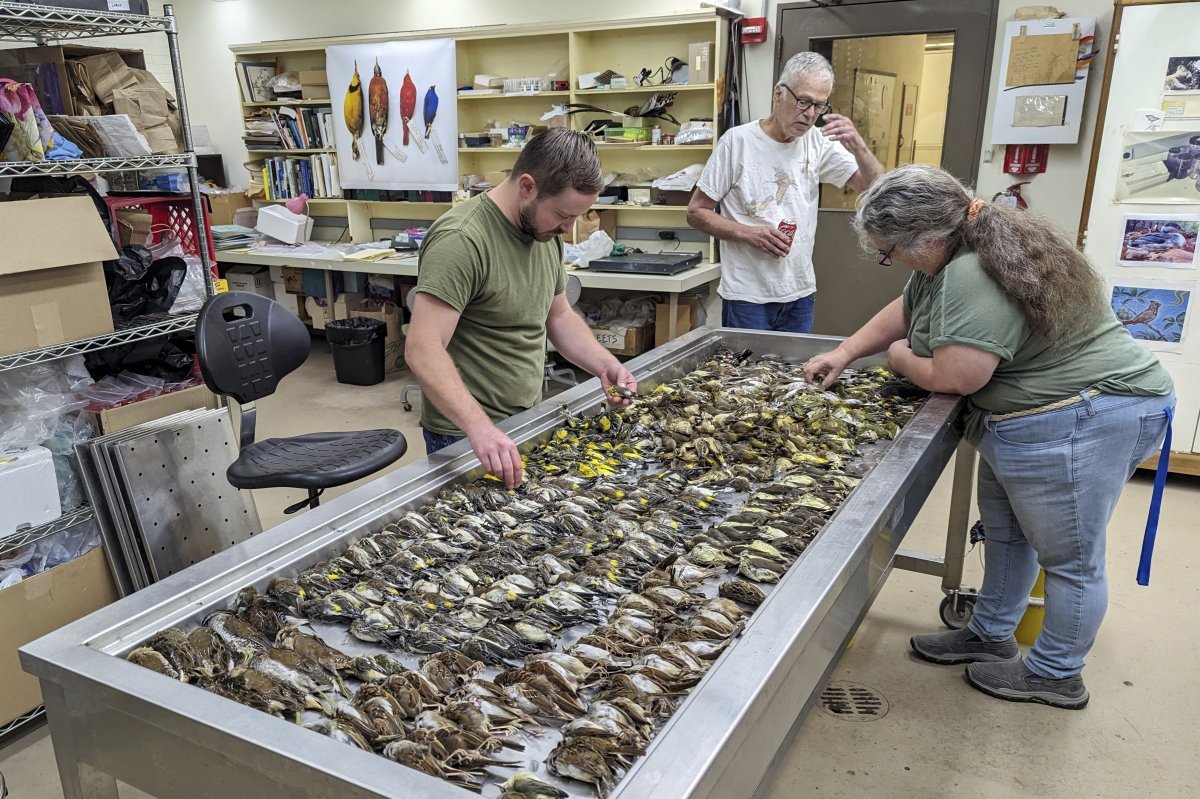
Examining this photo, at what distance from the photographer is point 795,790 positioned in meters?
2.29

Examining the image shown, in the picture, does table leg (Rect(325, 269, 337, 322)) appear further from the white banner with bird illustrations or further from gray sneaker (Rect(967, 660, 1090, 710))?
gray sneaker (Rect(967, 660, 1090, 710))

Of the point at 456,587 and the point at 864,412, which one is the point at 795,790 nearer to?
the point at 864,412

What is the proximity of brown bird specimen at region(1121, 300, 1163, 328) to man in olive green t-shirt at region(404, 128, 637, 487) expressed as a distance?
3.07m

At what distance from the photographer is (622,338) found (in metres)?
5.55

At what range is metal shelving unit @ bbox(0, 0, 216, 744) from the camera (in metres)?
2.36

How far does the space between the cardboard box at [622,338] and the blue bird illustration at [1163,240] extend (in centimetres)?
279

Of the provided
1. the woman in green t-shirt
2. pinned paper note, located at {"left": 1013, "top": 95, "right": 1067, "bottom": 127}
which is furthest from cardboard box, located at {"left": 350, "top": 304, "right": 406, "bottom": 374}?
the woman in green t-shirt

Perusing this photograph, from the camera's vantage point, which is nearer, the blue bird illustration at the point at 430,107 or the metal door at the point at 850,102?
the metal door at the point at 850,102

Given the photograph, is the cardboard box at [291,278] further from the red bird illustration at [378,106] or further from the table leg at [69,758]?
the table leg at [69,758]

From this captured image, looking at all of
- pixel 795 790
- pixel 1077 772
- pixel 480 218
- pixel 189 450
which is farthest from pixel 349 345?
pixel 1077 772

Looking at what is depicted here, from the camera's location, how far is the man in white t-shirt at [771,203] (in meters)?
3.41

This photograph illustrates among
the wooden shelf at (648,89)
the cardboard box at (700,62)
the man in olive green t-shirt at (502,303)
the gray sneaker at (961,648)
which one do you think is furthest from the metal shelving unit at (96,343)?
the cardboard box at (700,62)

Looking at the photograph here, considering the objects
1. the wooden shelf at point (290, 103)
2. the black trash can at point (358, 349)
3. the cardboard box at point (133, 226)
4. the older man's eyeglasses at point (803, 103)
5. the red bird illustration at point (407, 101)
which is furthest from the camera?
the wooden shelf at point (290, 103)

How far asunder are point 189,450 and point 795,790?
2.08 metres
